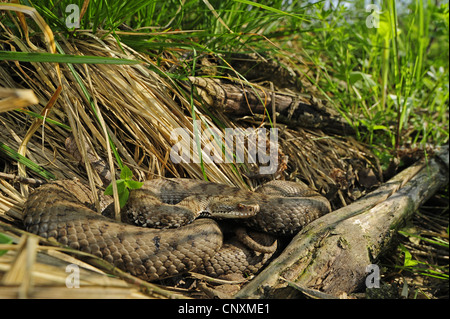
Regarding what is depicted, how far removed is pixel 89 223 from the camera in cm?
316

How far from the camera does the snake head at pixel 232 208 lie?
4.00m

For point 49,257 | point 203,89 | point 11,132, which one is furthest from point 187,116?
point 49,257

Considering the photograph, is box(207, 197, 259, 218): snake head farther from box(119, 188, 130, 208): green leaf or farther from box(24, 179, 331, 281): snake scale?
box(119, 188, 130, 208): green leaf

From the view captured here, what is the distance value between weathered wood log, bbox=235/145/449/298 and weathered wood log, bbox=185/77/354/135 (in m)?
1.28

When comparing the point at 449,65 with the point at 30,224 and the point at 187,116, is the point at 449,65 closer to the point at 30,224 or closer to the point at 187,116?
the point at 187,116

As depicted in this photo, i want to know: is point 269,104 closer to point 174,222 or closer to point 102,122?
point 174,222

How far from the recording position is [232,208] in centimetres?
408
